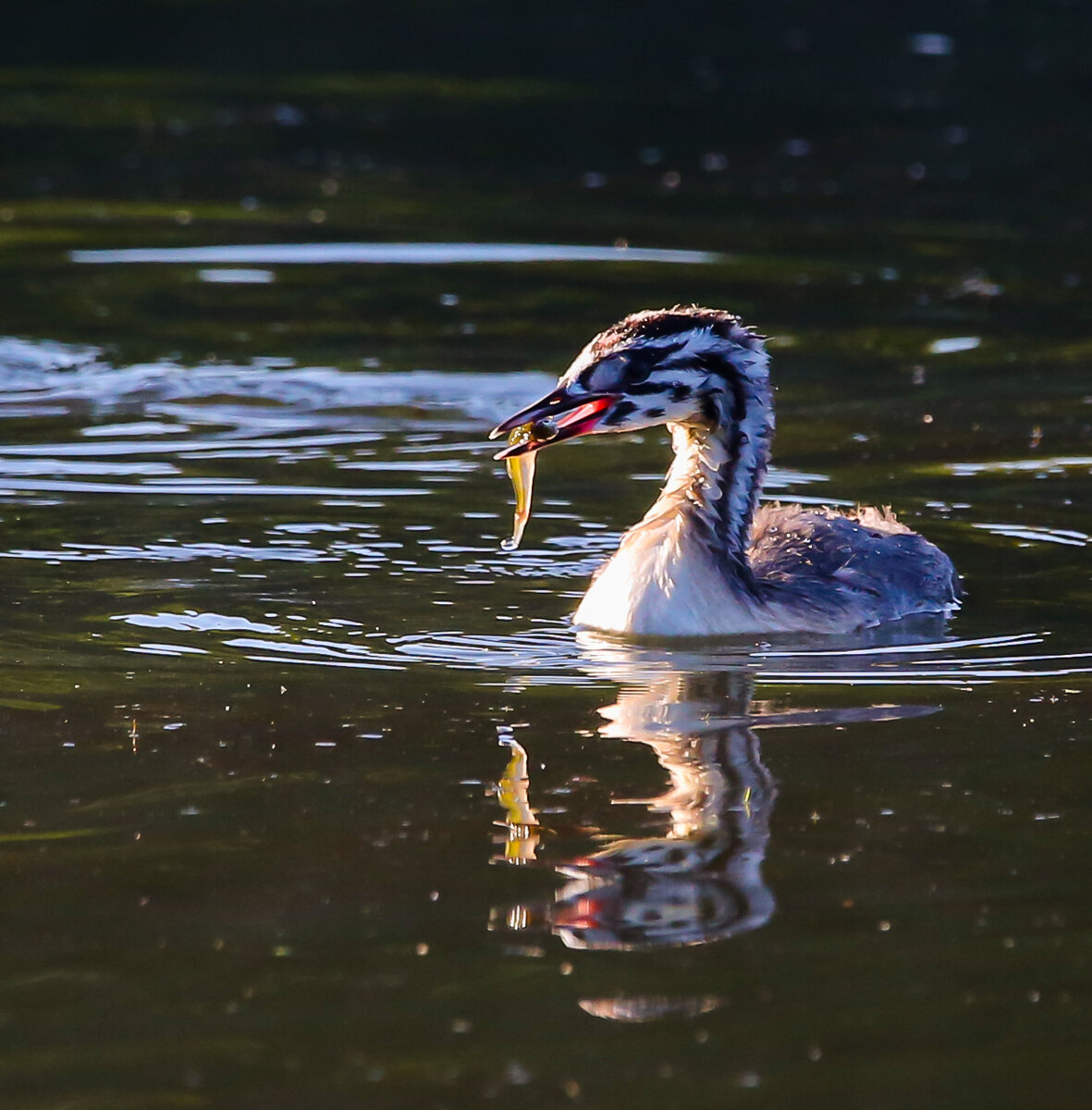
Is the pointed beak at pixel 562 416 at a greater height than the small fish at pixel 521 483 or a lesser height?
greater

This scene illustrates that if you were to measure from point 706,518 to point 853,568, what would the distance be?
0.96 m

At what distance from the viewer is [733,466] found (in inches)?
427

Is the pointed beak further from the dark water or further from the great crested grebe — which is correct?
the dark water

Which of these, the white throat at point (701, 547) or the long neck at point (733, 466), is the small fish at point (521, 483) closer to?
the white throat at point (701, 547)

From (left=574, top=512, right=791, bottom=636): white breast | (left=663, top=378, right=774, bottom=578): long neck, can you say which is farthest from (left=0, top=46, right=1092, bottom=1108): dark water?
(left=663, top=378, right=774, bottom=578): long neck

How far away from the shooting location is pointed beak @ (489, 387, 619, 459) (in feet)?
33.2

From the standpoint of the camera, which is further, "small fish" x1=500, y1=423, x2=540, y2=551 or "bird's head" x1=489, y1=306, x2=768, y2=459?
"small fish" x1=500, y1=423, x2=540, y2=551

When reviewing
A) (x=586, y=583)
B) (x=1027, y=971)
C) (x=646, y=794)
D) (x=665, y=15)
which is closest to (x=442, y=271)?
(x=586, y=583)

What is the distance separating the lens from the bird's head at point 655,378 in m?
10.3

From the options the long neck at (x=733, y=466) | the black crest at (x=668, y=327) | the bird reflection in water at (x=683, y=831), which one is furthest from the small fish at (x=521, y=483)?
the bird reflection in water at (x=683, y=831)

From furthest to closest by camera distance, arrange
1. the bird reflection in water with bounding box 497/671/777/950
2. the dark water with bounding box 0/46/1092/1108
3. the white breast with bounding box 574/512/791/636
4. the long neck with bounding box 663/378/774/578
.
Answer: the long neck with bounding box 663/378/774/578
the white breast with bounding box 574/512/791/636
the bird reflection in water with bounding box 497/671/777/950
the dark water with bounding box 0/46/1092/1108

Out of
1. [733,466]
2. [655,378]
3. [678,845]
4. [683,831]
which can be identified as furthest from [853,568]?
[678,845]

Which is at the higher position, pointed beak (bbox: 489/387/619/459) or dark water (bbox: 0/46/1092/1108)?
pointed beak (bbox: 489/387/619/459)

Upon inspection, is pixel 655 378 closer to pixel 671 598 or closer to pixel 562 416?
pixel 562 416
